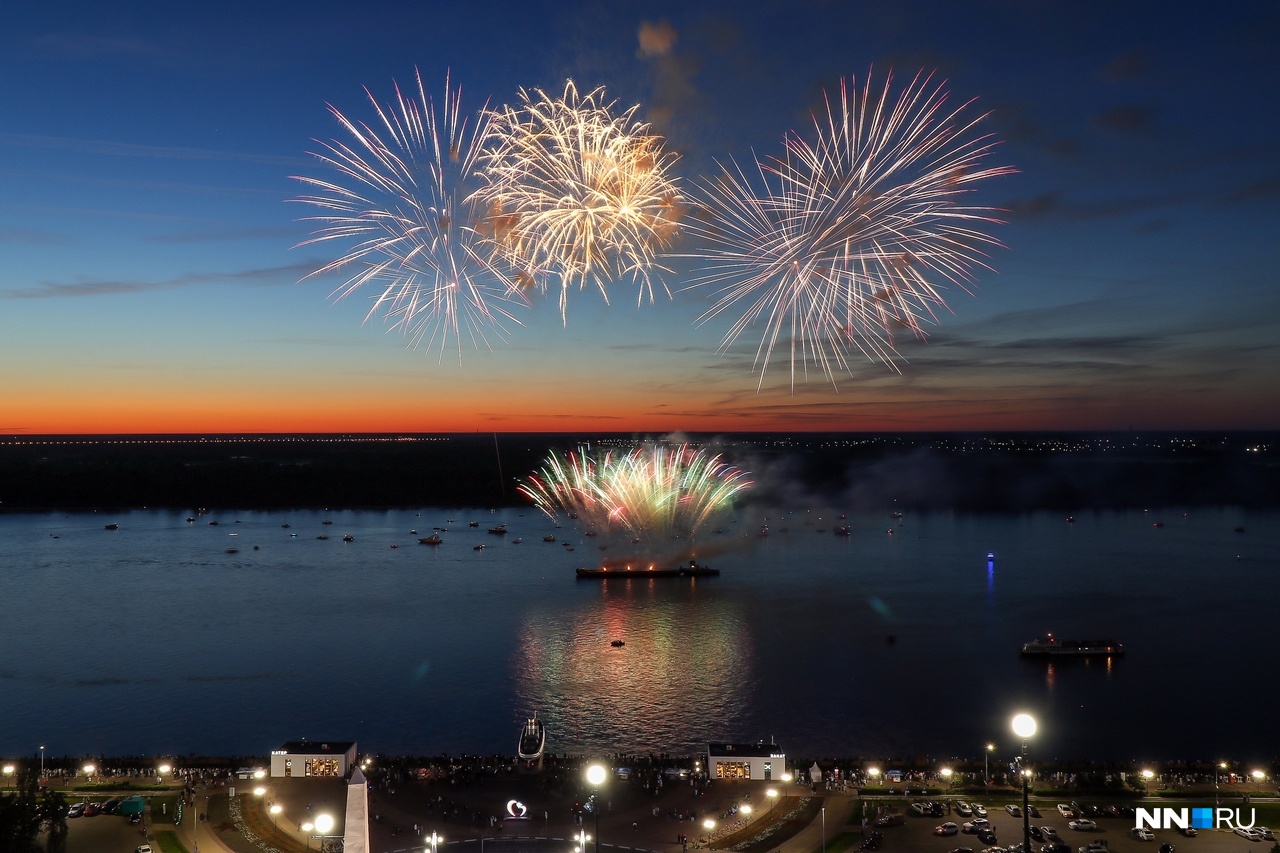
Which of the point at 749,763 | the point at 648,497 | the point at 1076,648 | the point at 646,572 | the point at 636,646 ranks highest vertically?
the point at 648,497

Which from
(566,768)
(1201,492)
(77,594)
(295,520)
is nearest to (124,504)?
(295,520)

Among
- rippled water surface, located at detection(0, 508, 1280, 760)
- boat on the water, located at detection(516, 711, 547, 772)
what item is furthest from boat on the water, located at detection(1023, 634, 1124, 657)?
boat on the water, located at detection(516, 711, 547, 772)

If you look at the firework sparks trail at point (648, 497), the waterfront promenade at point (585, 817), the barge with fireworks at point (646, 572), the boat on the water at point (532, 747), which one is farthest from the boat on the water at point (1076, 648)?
the firework sparks trail at point (648, 497)

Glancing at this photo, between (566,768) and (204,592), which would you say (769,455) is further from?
(566,768)

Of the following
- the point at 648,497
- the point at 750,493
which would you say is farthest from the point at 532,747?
the point at 750,493

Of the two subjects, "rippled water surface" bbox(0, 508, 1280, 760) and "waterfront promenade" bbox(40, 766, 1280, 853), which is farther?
"rippled water surface" bbox(0, 508, 1280, 760)

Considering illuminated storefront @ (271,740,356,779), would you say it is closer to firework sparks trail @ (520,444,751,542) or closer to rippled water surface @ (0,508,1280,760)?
rippled water surface @ (0,508,1280,760)

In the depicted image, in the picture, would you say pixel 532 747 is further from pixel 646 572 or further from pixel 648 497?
pixel 648 497
